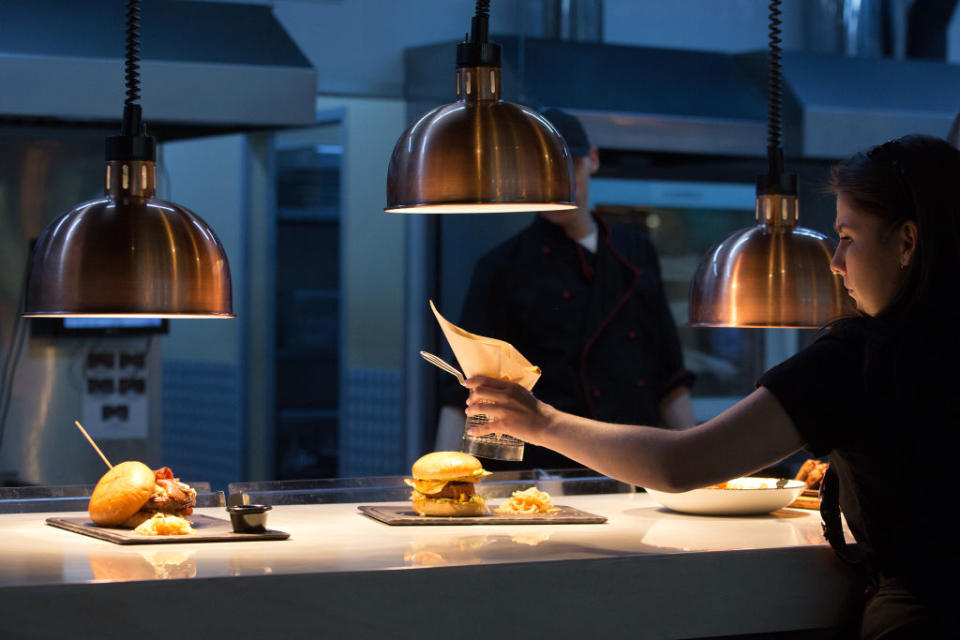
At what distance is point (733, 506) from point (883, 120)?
7.97 ft

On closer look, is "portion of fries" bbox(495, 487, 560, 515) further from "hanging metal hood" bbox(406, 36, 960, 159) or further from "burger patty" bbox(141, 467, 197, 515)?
"hanging metal hood" bbox(406, 36, 960, 159)

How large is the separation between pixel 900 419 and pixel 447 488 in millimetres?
860

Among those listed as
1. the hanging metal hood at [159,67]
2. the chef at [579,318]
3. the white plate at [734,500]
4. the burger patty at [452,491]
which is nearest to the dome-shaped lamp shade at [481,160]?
the burger patty at [452,491]

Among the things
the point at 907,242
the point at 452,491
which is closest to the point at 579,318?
the point at 452,491

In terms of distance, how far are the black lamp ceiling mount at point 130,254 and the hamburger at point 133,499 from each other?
35cm

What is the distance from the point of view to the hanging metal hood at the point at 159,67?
3.56 meters

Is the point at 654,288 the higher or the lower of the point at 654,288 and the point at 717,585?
the higher

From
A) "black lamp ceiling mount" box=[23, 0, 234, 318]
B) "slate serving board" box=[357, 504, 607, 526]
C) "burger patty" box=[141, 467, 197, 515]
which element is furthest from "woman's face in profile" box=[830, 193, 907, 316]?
"burger patty" box=[141, 467, 197, 515]

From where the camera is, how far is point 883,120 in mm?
4637

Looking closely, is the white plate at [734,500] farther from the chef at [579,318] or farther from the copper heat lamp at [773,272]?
the chef at [579,318]

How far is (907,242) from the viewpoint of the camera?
2.07 m

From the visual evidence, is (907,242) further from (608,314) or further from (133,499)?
(608,314)

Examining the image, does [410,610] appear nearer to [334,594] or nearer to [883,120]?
[334,594]

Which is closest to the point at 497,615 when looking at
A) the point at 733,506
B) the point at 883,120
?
Answer: the point at 733,506
